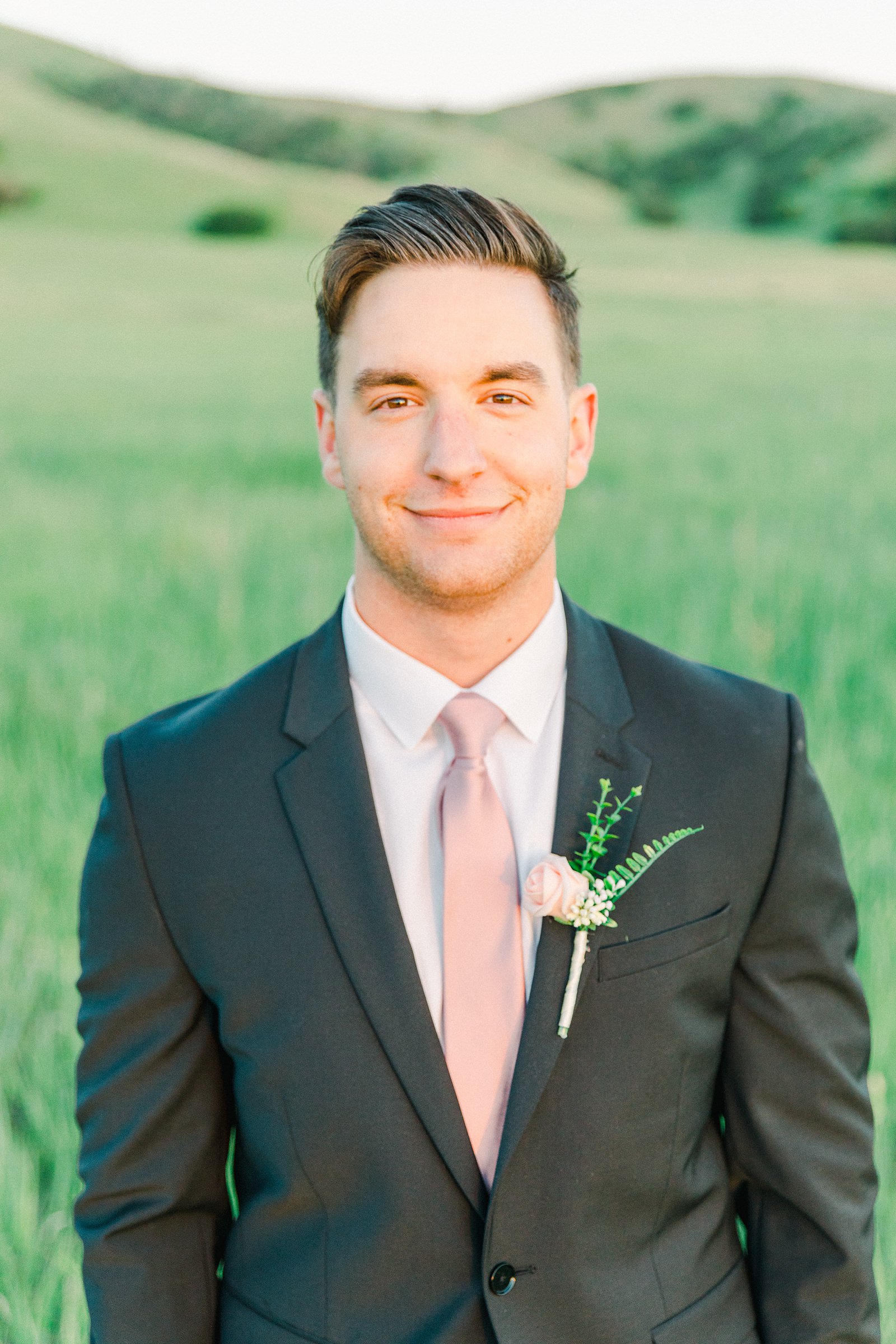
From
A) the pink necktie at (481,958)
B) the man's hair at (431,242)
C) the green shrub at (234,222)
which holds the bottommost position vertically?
the pink necktie at (481,958)

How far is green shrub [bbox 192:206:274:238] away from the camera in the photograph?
2689 cm

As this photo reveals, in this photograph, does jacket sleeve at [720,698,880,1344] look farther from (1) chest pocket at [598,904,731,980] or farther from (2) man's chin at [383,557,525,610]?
(2) man's chin at [383,557,525,610]

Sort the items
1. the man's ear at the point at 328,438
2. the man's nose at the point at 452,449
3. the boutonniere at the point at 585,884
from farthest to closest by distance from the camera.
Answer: the man's ear at the point at 328,438 → the man's nose at the point at 452,449 → the boutonniere at the point at 585,884

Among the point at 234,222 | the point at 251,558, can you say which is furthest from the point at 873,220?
the point at 251,558

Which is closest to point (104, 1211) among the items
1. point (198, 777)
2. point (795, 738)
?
point (198, 777)

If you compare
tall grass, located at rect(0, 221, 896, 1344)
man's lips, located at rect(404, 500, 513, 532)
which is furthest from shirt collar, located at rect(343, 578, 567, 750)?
tall grass, located at rect(0, 221, 896, 1344)

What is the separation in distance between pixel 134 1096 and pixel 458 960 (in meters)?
0.58

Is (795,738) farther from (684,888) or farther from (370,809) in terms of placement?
(370,809)

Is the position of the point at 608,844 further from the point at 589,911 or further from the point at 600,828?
the point at 589,911

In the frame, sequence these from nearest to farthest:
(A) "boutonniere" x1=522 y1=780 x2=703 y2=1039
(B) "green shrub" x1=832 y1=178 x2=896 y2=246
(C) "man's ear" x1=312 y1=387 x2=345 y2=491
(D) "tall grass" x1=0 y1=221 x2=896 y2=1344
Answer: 1. (A) "boutonniere" x1=522 y1=780 x2=703 y2=1039
2. (C) "man's ear" x1=312 y1=387 x2=345 y2=491
3. (D) "tall grass" x1=0 y1=221 x2=896 y2=1344
4. (B) "green shrub" x1=832 y1=178 x2=896 y2=246

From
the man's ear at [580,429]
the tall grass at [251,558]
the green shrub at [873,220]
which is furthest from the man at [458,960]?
the green shrub at [873,220]

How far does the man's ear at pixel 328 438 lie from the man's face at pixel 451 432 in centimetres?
12

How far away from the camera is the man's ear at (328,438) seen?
2016 mm

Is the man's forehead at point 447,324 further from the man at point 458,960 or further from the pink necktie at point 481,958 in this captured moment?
the pink necktie at point 481,958
